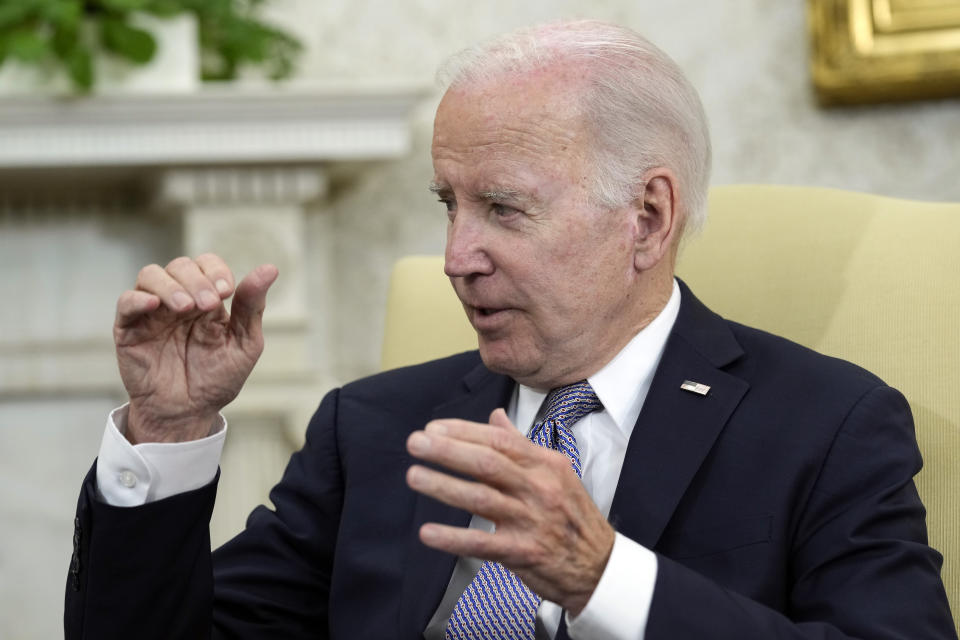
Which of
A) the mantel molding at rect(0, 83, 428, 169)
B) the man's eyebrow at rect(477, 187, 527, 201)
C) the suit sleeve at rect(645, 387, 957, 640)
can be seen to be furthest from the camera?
the mantel molding at rect(0, 83, 428, 169)

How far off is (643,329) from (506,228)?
22 cm

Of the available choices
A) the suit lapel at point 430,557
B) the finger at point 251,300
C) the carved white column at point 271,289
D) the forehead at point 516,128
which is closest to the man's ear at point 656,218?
the forehead at point 516,128

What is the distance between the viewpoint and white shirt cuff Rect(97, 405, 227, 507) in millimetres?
1253

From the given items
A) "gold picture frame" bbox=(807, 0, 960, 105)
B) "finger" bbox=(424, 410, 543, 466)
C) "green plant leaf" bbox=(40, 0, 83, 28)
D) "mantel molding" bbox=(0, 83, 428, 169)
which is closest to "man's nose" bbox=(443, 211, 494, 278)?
"finger" bbox=(424, 410, 543, 466)

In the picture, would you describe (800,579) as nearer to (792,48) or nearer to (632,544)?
(632,544)

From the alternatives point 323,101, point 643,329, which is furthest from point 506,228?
point 323,101

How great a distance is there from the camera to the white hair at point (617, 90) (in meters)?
1.35

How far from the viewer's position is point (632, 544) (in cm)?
104

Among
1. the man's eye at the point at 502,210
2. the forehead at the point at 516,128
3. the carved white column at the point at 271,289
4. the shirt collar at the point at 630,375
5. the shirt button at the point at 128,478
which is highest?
the forehead at the point at 516,128

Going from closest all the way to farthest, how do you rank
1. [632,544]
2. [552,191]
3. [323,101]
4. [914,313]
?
[632,544]
[552,191]
[914,313]
[323,101]

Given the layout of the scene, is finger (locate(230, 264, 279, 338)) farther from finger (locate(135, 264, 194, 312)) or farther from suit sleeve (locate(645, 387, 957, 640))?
suit sleeve (locate(645, 387, 957, 640))

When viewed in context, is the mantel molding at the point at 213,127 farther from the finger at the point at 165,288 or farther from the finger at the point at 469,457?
the finger at the point at 469,457

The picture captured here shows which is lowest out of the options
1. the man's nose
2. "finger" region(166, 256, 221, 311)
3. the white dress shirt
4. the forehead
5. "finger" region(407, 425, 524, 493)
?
the white dress shirt

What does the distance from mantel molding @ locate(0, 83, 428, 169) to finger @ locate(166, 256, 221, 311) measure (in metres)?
1.28
